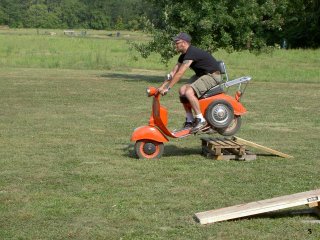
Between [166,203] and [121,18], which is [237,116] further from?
[121,18]

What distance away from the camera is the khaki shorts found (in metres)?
10.5

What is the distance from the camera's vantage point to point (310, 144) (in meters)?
12.4

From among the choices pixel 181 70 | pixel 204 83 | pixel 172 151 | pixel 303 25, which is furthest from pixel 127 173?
pixel 303 25

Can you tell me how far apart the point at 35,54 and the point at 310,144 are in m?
34.4

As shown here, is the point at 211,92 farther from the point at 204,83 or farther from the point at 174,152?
the point at 174,152

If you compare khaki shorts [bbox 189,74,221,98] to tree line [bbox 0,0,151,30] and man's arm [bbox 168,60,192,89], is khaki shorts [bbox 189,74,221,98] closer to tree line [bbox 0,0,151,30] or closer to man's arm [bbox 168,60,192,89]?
man's arm [bbox 168,60,192,89]

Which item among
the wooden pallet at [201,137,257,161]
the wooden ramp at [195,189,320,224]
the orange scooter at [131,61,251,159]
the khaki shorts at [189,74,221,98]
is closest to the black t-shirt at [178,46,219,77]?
the khaki shorts at [189,74,221,98]

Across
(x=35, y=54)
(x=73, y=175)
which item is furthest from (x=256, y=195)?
(x=35, y=54)

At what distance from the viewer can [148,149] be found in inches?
415

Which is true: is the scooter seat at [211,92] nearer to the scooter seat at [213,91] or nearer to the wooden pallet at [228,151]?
the scooter seat at [213,91]

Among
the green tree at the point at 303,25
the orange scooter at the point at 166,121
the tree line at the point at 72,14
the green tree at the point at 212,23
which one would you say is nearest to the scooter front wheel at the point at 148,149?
the orange scooter at the point at 166,121

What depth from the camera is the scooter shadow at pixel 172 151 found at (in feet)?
36.4

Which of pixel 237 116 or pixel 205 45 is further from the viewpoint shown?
pixel 205 45

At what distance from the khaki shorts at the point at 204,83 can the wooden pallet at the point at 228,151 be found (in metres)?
0.88
